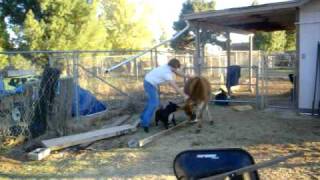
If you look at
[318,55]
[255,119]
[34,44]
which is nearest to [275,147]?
[255,119]

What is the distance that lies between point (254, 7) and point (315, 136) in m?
4.61

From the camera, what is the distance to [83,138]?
7.33 meters

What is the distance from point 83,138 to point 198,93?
281cm

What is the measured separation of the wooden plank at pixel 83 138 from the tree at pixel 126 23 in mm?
27414

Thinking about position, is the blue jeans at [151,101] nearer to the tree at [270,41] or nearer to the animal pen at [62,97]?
the animal pen at [62,97]

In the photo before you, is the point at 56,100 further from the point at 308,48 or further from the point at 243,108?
the point at 308,48

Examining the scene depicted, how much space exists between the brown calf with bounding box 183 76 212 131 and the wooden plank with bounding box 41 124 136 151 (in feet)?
4.91

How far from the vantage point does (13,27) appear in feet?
66.8

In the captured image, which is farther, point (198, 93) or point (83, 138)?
point (198, 93)

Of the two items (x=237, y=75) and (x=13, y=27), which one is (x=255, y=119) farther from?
(x=13, y=27)

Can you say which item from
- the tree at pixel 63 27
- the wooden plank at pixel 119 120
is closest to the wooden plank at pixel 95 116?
the wooden plank at pixel 119 120

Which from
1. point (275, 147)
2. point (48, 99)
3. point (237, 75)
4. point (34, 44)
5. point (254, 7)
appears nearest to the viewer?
→ point (275, 147)

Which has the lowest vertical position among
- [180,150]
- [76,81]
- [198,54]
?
[180,150]

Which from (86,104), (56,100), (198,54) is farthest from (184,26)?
(56,100)
